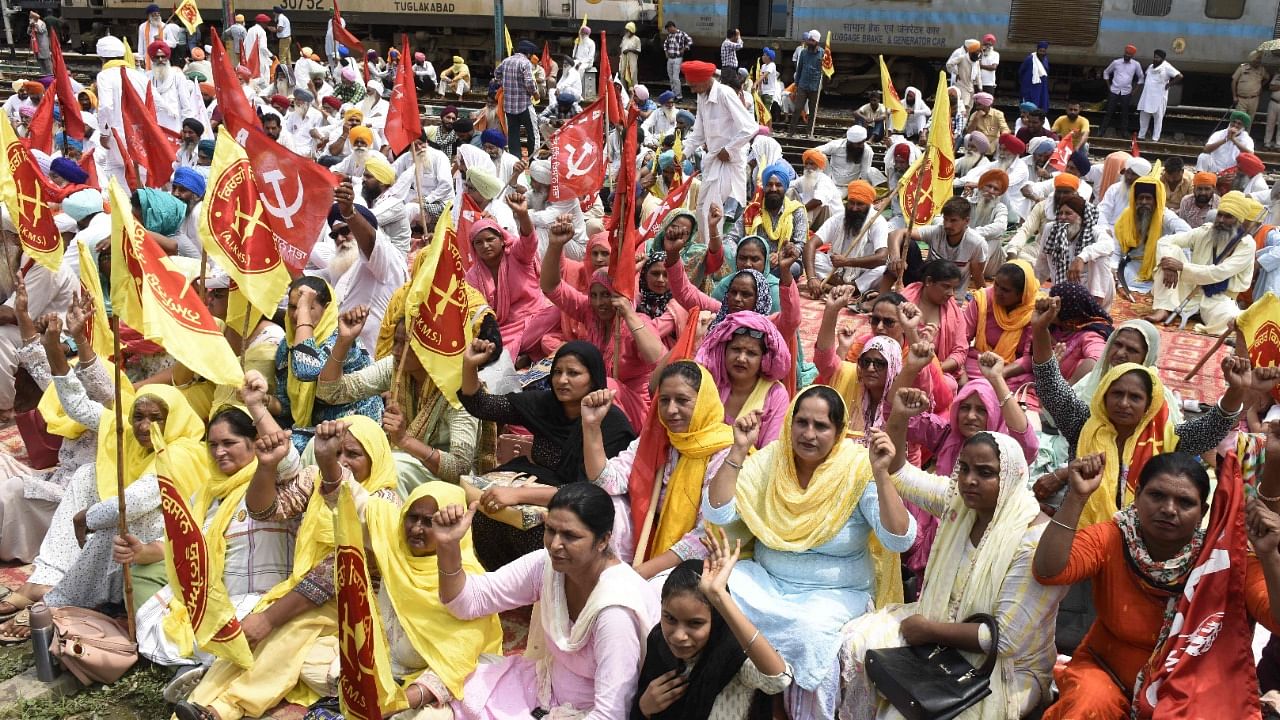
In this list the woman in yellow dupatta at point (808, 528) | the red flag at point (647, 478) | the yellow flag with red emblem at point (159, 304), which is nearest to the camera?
the woman in yellow dupatta at point (808, 528)

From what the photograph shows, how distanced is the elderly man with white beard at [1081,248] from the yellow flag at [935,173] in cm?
97

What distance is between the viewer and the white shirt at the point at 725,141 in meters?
9.67

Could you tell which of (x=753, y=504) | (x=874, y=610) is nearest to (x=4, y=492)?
(x=753, y=504)

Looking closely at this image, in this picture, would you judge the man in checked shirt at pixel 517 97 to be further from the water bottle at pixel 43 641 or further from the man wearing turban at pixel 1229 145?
the water bottle at pixel 43 641

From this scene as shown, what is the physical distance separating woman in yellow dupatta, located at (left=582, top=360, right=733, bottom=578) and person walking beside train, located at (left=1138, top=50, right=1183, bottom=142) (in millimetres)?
14440

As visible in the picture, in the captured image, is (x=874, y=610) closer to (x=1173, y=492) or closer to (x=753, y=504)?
(x=753, y=504)

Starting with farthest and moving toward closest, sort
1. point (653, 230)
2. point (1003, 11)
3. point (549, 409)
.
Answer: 1. point (1003, 11)
2. point (653, 230)
3. point (549, 409)

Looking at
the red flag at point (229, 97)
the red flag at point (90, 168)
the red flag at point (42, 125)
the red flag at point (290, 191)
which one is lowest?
the red flag at point (90, 168)

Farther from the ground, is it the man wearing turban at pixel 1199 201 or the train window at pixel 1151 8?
the train window at pixel 1151 8

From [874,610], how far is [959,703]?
53cm

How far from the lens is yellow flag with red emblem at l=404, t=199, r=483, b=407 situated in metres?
4.26

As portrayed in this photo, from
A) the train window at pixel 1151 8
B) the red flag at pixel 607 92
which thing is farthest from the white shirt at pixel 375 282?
the train window at pixel 1151 8

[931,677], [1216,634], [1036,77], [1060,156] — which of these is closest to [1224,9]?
[1036,77]

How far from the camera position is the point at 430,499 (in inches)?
133
